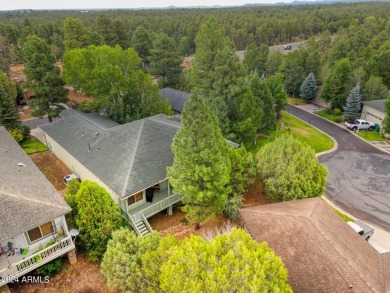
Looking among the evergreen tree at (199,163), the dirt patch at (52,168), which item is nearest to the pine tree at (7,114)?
the dirt patch at (52,168)

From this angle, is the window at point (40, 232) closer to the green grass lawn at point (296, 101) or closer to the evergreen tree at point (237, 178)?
the evergreen tree at point (237, 178)

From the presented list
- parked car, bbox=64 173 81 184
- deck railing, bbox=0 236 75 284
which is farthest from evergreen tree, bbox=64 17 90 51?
deck railing, bbox=0 236 75 284

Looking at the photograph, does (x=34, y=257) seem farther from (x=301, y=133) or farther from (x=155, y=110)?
(x=301, y=133)

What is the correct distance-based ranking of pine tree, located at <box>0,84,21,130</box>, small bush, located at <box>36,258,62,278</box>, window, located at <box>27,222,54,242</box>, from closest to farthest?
small bush, located at <box>36,258,62,278</box>
window, located at <box>27,222,54,242</box>
pine tree, located at <box>0,84,21,130</box>

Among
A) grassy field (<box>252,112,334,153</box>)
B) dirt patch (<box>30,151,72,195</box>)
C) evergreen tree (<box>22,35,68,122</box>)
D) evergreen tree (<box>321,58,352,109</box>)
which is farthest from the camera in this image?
evergreen tree (<box>321,58,352,109</box>)

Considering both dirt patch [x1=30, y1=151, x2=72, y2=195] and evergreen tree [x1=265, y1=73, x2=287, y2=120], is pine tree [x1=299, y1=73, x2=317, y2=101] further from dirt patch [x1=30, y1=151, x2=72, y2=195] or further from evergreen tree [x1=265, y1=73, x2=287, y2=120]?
dirt patch [x1=30, y1=151, x2=72, y2=195]
